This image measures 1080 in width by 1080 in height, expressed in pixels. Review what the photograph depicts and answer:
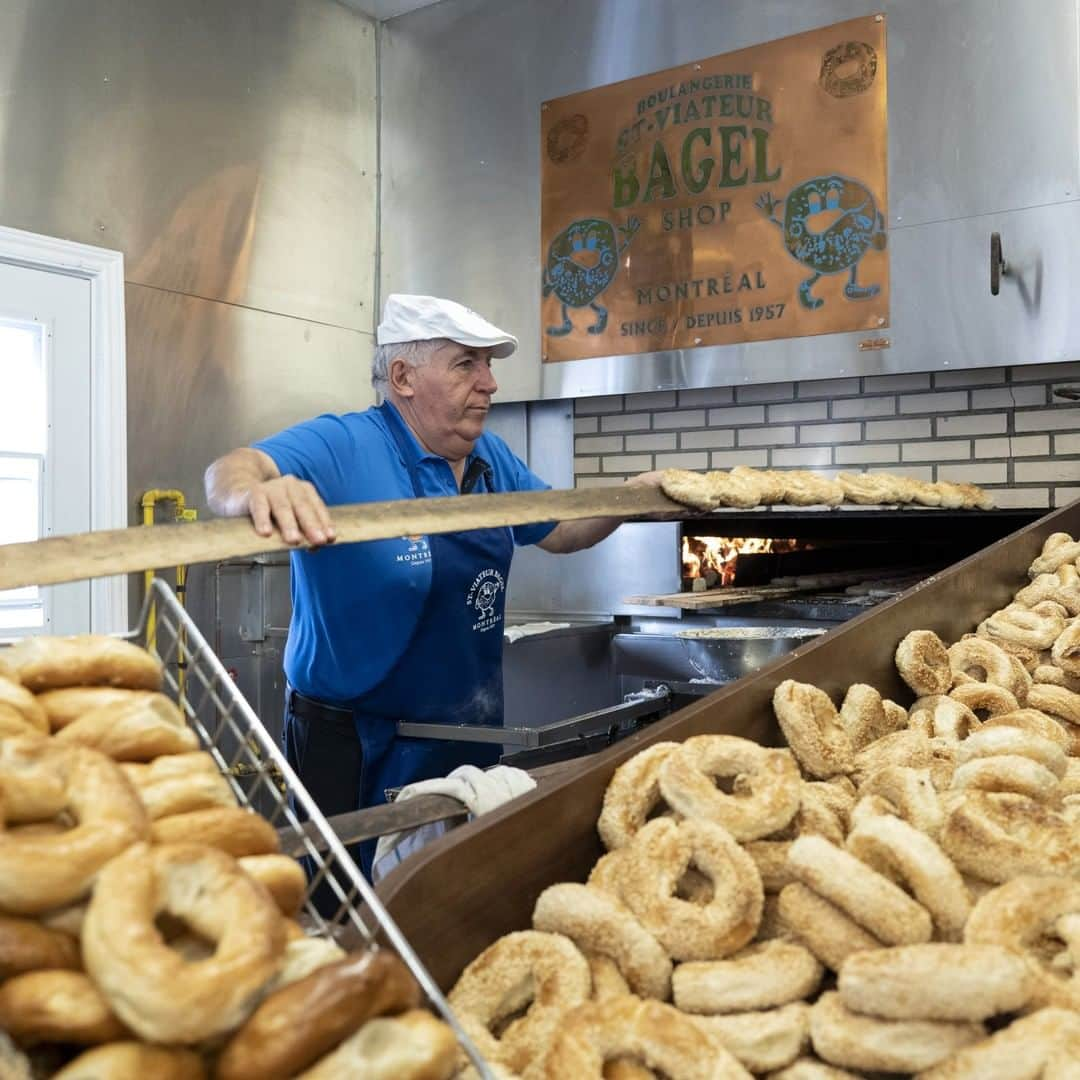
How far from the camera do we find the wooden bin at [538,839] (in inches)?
46.9

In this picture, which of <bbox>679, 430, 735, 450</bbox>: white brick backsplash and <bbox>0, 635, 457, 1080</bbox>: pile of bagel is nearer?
<bbox>0, 635, 457, 1080</bbox>: pile of bagel

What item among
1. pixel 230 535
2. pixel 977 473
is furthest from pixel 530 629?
pixel 230 535

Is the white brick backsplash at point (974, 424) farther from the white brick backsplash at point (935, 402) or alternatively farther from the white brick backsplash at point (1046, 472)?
the white brick backsplash at point (1046, 472)

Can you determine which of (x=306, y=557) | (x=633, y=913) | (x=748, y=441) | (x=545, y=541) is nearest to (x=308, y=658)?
(x=306, y=557)

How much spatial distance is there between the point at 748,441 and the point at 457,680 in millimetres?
2546

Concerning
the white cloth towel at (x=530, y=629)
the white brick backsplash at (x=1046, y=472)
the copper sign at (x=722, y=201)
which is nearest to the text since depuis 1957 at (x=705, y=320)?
the copper sign at (x=722, y=201)

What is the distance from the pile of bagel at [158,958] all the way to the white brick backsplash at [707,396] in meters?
4.58

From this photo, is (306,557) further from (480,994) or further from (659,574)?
(659,574)

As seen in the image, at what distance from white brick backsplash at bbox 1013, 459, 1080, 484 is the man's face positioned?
244 centimetres

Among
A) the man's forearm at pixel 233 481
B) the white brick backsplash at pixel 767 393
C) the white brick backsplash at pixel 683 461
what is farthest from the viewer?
the white brick backsplash at pixel 683 461

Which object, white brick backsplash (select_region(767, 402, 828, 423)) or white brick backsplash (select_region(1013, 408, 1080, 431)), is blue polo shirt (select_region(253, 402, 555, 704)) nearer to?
white brick backsplash (select_region(767, 402, 828, 423))

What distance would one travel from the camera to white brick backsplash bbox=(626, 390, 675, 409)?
5449mm

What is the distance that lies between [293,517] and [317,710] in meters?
1.67

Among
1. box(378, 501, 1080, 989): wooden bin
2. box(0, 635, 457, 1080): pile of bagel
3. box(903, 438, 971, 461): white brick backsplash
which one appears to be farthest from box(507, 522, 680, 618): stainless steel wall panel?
box(0, 635, 457, 1080): pile of bagel
